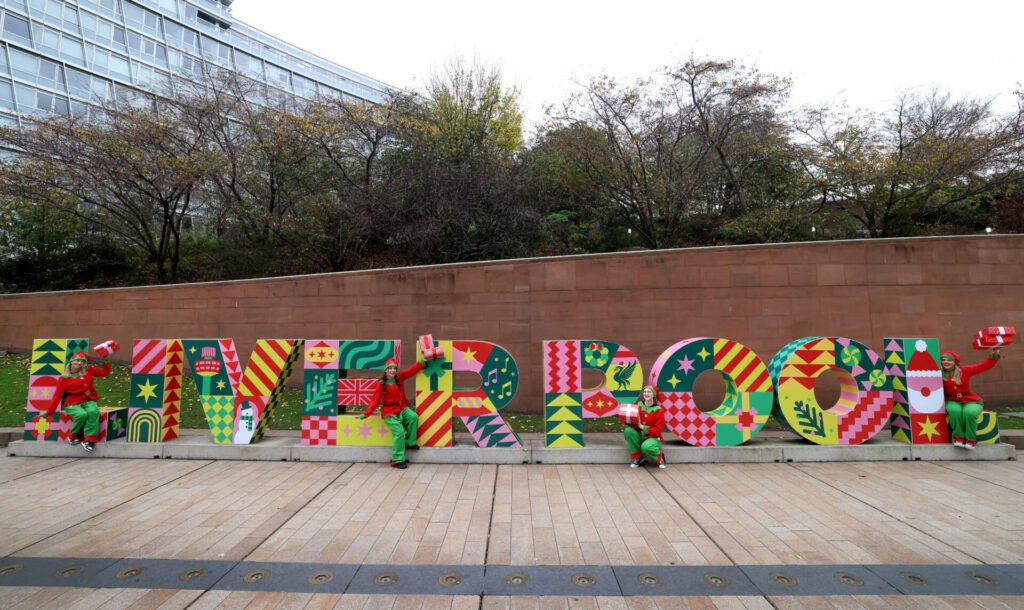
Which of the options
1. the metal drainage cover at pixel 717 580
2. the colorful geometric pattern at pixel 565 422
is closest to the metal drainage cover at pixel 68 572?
the metal drainage cover at pixel 717 580

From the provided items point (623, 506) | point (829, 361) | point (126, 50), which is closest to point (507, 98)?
point (829, 361)

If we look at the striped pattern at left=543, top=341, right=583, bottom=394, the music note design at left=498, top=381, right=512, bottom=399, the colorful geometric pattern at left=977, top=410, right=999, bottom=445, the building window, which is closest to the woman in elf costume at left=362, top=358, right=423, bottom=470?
the music note design at left=498, top=381, right=512, bottom=399

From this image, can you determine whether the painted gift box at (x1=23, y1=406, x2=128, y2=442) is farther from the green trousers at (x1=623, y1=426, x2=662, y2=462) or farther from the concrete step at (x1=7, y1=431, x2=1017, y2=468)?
the green trousers at (x1=623, y1=426, x2=662, y2=462)

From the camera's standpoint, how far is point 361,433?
7918 mm

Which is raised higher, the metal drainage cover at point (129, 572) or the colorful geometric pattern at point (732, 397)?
the colorful geometric pattern at point (732, 397)

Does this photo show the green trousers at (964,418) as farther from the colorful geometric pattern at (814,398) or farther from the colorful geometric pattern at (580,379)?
the colorful geometric pattern at (580,379)

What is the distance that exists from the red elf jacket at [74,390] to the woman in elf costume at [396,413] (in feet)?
14.3

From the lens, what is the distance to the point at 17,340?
14.5 m

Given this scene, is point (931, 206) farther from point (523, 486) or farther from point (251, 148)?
point (251, 148)

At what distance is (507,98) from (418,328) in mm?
13914

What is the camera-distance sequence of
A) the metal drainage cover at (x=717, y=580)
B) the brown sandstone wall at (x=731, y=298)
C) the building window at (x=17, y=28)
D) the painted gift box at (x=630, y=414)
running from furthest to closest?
1. the building window at (x=17, y=28)
2. the brown sandstone wall at (x=731, y=298)
3. the painted gift box at (x=630, y=414)
4. the metal drainage cover at (x=717, y=580)

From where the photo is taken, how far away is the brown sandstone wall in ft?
36.1

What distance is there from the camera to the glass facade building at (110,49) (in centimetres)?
3253

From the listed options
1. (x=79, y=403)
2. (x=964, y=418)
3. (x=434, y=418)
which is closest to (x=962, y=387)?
(x=964, y=418)
